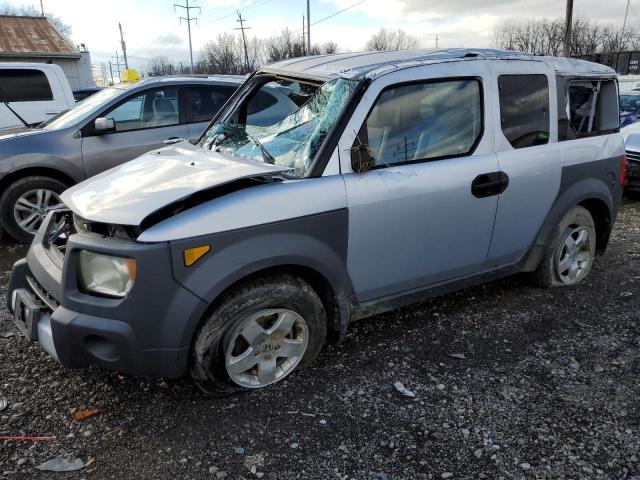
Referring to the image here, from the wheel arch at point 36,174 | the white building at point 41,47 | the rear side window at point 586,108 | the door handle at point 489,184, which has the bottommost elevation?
the wheel arch at point 36,174

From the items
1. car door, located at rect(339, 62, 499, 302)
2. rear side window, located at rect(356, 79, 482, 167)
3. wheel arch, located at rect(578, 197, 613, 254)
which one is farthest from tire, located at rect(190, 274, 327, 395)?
wheel arch, located at rect(578, 197, 613, 254)

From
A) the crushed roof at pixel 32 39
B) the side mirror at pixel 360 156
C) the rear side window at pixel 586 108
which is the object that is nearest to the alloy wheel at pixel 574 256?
the rear side window at pixel 586 108

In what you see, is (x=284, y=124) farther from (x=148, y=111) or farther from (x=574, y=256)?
(x=148, y=111)

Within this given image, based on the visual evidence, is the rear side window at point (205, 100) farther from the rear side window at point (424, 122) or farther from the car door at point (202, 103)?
the rear side window at point (424, 122)

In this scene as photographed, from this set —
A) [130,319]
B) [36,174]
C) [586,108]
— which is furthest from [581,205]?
[36,174]

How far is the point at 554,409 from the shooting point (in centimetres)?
276

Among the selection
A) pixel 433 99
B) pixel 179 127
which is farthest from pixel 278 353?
pixel 179 127

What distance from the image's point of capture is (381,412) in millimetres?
2740

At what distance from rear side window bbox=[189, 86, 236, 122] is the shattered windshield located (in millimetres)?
2602

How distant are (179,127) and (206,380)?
424cm

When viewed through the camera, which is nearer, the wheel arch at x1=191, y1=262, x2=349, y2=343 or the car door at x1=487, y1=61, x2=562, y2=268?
the wheel arch at x1=191, y1=262, x2=349, y2=343

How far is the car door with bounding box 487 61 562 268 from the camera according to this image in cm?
343

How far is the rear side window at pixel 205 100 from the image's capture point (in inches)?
249

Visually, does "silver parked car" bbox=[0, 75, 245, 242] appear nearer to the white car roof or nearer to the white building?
the white car roof
